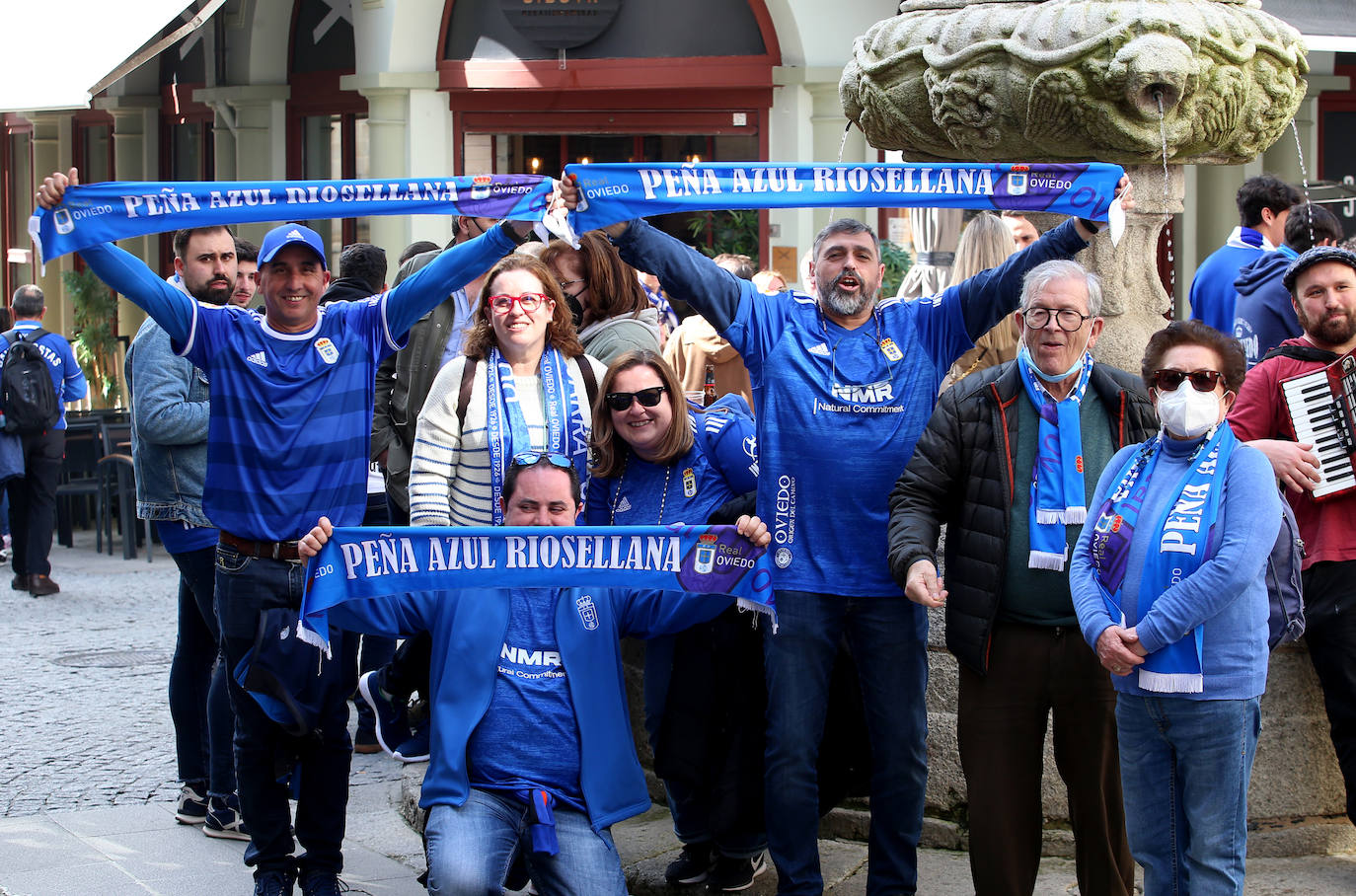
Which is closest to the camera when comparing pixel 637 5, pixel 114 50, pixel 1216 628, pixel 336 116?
pixel 1216 628

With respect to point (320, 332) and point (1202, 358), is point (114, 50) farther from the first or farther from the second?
point (1202, 358)

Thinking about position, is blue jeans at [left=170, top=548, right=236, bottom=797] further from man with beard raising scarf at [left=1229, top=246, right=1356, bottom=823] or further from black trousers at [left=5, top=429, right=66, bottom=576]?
black trousers at [left=5, top=429, right=66, bottom=576]

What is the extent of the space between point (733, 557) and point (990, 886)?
3.72ft

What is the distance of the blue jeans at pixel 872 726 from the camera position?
4.64m

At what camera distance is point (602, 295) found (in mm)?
5719

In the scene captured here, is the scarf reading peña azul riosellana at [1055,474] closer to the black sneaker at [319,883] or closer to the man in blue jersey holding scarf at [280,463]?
the man in blue jersey holding scarf at [280,463]

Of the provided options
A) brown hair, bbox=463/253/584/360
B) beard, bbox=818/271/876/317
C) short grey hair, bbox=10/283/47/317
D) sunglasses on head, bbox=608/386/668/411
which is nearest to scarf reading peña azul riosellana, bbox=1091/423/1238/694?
beard, bbox=818/271/876/317

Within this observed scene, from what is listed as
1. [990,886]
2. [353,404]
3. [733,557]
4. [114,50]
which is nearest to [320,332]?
[353,404]

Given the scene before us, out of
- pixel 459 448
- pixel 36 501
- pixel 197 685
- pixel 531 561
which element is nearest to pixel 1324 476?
pixel 531 561

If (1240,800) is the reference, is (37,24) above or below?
above

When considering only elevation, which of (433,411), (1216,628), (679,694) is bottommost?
(679,694)

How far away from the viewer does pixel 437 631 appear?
14.5 ft

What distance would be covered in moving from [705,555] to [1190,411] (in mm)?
1303

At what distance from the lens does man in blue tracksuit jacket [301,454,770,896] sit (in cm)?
422
